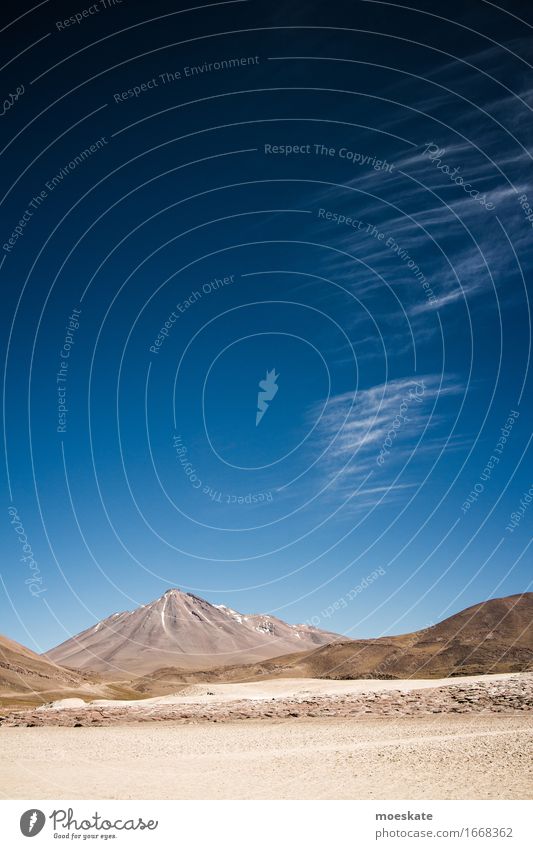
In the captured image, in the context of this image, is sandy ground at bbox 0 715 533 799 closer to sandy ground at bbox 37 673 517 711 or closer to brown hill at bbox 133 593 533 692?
sandy ground at bbox 37 673 517 711

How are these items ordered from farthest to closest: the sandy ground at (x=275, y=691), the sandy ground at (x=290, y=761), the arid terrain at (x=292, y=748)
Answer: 1. the sandy ground at (x=275, y=691)
2. the arid terrain at (x=292, y=748)
3. the sandy ground at (x=290, y=761)

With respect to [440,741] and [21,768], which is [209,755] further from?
[440,741]

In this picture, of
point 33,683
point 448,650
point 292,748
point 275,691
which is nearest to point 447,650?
point 448,650

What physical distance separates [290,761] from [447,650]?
108 meters

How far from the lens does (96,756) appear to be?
23766 millimetres

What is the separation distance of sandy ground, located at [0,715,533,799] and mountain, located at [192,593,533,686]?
67100 mm

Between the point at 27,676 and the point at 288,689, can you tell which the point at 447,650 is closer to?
the point at 288,689

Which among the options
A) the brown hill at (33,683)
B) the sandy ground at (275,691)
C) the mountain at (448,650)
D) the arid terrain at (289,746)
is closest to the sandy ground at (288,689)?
the sandy ground at (275,691)

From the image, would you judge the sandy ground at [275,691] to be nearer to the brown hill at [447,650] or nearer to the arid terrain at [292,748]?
the arid terrain at [292,748]

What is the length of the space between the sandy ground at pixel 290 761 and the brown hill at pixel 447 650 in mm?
67100

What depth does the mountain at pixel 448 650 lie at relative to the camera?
102062 mm

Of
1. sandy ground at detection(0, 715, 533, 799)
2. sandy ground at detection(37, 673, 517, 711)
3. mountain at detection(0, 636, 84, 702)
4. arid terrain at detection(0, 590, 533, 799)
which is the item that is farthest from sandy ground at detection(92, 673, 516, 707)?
mountain at detection(0, 636, 84, 702)
